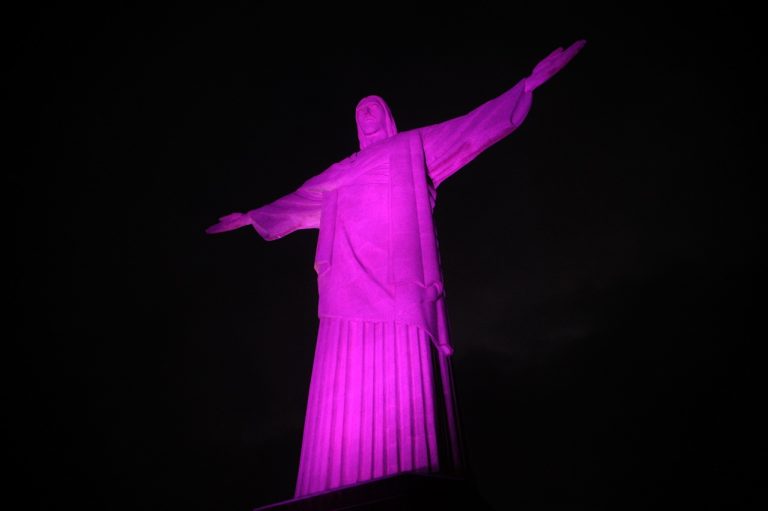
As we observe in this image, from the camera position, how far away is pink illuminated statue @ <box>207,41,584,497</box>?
17.1 ft

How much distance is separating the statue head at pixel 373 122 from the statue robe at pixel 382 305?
844mm

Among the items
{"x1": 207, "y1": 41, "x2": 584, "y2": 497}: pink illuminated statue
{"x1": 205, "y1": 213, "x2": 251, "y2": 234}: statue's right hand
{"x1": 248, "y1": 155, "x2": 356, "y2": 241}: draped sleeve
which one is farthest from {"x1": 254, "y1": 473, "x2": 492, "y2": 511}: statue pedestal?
{"x1": 205, "y1": 213, "x2": 251, "y2": 234}: statue's right hand

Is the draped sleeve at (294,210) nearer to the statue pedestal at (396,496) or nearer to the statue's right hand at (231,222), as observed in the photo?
the statue's right hand at (231,222)

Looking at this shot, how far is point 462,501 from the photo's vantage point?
4102 millimetres

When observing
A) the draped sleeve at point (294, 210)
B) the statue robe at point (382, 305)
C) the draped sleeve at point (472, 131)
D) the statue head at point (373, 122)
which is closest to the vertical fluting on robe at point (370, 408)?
the statue robe at point (382, 305)

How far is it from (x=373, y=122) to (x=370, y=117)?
0.13 metres

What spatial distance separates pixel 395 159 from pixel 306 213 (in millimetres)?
1782

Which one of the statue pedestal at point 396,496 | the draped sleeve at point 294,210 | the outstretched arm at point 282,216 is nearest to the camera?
the statue pedestal at point 396,496

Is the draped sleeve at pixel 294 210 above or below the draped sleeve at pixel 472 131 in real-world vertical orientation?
below

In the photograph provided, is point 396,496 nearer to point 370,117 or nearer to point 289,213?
point 289,213

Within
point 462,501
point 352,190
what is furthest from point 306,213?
point 462,501

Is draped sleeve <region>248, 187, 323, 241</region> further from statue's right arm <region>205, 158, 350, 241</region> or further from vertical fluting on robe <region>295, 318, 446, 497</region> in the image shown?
vertical fluting on robe <region>295, 318, 446, 497</region>

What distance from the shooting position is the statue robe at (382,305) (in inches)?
→ 205

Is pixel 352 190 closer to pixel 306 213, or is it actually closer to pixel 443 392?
pixel 306 213
